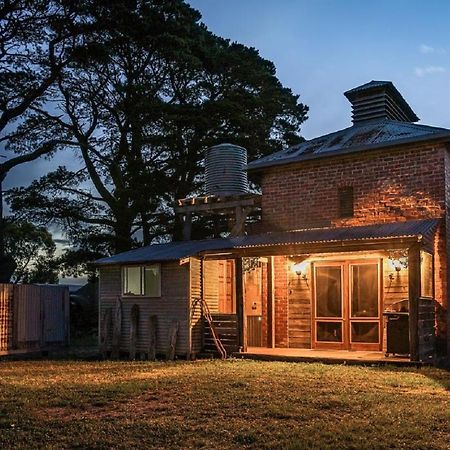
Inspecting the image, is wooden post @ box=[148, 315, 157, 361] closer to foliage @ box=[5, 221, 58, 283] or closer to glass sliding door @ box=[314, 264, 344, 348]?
glass sliding door @ box=[314, 264, 344, 348]

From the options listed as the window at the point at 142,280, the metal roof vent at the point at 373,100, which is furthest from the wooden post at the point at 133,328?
the metal roof vent at the point at 373,100

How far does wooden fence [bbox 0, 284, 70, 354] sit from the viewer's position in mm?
16812

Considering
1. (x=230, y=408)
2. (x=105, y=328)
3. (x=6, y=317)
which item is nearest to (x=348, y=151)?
(x=105, y=328)

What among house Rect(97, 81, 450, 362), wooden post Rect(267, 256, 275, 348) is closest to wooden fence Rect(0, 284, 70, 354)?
house Rect(97, 81, 450, 362)

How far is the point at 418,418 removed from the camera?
739cm

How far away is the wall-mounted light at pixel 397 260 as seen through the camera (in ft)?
46.3

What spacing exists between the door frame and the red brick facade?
87cm

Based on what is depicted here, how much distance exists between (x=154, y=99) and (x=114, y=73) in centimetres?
289

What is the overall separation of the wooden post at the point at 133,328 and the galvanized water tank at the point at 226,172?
15.5ft

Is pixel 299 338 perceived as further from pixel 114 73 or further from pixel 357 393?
pixel 114 73

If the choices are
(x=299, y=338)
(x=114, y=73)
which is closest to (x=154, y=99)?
(x=114, y=73)

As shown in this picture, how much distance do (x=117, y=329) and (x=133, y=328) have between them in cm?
54

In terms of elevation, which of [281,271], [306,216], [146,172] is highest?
[146,172]

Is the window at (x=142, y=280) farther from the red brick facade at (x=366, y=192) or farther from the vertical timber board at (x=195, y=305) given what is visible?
the red brick facade at (x=366, y=192)
